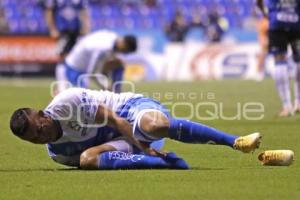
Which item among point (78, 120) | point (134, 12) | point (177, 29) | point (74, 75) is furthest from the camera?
point (134, 12)

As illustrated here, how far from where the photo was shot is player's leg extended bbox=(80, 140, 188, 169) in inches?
325

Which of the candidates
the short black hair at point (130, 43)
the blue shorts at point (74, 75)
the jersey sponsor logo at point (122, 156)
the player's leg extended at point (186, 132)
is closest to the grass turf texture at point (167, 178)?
the jersey sponsor logo at point (122, 156)

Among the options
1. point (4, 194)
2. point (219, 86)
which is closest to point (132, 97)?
point (4, 194)

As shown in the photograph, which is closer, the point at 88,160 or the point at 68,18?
the point at 88,160

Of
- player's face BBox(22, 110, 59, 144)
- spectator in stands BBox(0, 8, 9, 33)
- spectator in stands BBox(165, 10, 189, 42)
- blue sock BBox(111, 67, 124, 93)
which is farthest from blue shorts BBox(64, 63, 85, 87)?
spectator in stands BBox(0, 8, 9, 33)

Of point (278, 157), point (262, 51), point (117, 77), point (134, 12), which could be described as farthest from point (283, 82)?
point (134, 12)

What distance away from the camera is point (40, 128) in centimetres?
782

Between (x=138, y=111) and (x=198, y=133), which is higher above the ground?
(x=138, y=111)

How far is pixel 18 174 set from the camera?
815cm

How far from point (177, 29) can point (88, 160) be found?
24597mm

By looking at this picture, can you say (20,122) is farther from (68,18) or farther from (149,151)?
(68,18)

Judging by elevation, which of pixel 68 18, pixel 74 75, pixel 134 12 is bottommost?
pixel 134 12

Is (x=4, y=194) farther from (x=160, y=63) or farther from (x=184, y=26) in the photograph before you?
(x=184, y=26)

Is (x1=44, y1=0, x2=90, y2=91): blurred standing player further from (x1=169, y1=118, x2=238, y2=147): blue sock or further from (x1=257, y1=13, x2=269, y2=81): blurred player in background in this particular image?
(x1=169, y1=118, x2=238, y2=147): blue sock
